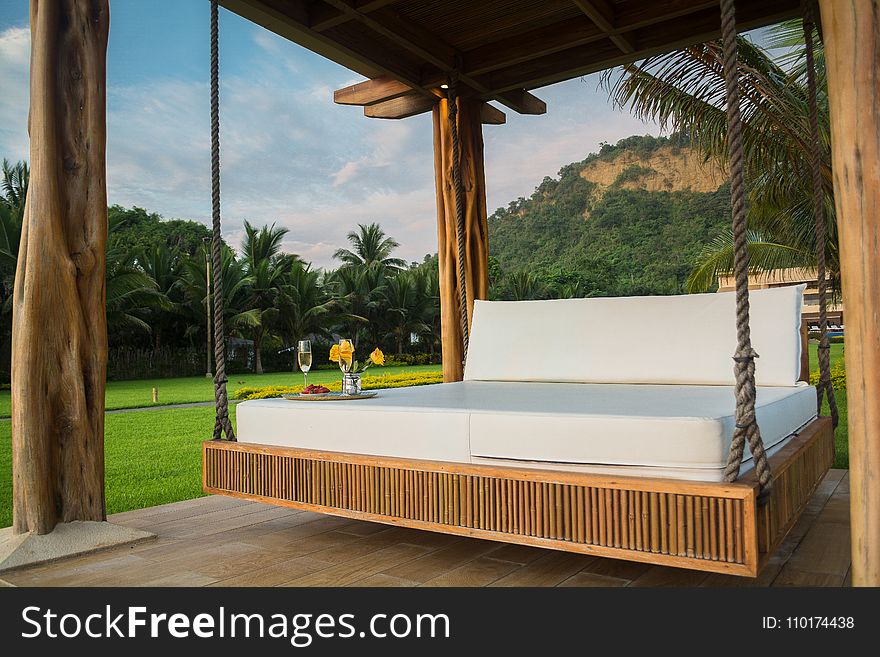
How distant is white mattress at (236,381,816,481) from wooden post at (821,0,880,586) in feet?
0.88

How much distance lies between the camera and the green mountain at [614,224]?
51.0ft

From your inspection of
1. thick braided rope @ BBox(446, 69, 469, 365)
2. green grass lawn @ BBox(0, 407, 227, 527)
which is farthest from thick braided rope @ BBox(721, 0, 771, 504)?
green grass lawn @ BBox(0, 407, 227, 527)

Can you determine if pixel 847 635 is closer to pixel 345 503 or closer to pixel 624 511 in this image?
pixel 624 511

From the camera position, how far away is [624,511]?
171 cm

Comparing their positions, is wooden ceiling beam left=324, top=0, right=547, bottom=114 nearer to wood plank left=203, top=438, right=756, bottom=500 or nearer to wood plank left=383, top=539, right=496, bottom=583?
wood plank left=203, top=438, right=756, bottom=500

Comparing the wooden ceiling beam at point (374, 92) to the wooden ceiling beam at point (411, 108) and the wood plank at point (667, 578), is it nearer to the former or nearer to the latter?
the wooden ceiling beam at point (411, 108)

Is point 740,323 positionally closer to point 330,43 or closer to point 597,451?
point 597,451

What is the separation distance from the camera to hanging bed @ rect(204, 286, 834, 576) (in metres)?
1.66

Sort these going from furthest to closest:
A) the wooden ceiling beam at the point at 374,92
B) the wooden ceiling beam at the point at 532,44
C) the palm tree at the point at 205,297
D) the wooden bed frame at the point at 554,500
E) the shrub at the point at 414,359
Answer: the shrub at the point at 414,359
the palm tree at the point at 205,297
the wooden ceiling beam at the point at 374,92
the wooden ceiling beam at the point at 532,44
the wooden bed frame at the point at 554,500

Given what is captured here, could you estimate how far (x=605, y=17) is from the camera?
3.43 meters

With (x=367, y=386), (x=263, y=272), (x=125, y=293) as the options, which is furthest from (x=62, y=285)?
(x=263, y=272)

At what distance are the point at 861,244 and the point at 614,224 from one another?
51.1 feet

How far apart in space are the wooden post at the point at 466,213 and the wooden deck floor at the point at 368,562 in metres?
Answer: 1.89

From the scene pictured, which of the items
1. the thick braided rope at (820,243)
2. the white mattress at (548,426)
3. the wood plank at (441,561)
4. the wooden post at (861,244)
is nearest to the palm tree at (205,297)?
the white mattress at (548,426)
